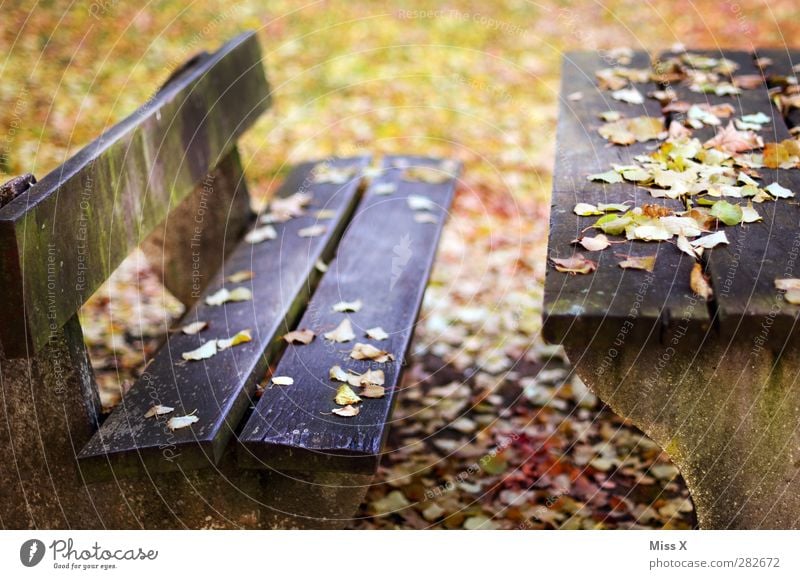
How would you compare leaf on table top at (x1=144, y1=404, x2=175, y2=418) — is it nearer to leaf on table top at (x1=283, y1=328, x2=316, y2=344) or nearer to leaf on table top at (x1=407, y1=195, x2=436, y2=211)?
leaf on table top at (x1=283, y1=328, x2=316, y2=344)

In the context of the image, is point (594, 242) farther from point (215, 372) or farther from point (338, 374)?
point (215, 372)

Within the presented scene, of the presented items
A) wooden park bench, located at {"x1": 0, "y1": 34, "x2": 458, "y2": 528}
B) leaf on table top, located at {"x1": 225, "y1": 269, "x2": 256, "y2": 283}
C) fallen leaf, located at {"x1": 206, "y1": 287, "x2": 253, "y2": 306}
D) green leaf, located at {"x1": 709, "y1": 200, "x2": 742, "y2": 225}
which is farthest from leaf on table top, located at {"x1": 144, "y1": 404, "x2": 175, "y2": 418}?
green leaf, located at {"x1": 709, "y1": 200, "x2": 742, "y2": 225}

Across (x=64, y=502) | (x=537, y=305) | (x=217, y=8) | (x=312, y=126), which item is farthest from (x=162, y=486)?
(x=217, y=8)

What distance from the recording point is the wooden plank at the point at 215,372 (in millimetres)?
1895

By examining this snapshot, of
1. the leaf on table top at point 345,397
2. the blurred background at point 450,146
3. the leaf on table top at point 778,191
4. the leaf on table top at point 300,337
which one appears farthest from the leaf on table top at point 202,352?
the leaf on table top at point 778,191

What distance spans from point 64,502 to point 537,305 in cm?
250

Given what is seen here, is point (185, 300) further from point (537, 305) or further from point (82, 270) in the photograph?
point (537, 305)

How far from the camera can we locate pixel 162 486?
6.61 ft

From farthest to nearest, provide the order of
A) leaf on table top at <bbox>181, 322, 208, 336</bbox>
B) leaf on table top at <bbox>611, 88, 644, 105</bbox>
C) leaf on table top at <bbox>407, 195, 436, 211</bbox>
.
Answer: leaf on table top at <bbox>407, 195, 436, 211</bbox> < leaf on table top at <bbox>611, 88, 644, 105</bbox> < leaf on table top at <bbox>181, 322, 208, 336</bbox>

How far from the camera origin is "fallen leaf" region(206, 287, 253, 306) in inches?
101

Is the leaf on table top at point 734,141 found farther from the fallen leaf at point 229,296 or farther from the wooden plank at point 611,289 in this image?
the fallen leaf at point 229,296

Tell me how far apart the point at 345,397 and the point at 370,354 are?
0.73ft

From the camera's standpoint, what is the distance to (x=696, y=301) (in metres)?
1.66

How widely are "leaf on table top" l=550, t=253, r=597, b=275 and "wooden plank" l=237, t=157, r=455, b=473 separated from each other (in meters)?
A: 0.52
